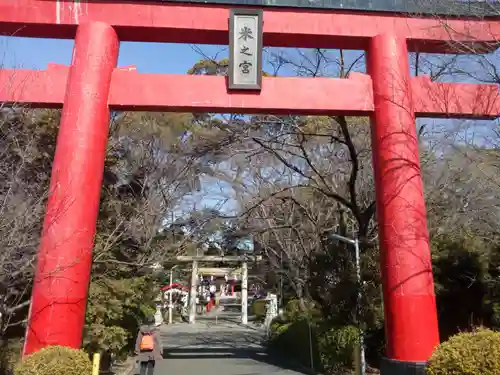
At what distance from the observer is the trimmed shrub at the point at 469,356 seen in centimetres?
602

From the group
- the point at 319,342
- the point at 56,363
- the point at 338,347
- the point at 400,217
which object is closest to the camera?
the point at 56,363

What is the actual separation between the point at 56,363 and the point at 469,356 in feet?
18.4

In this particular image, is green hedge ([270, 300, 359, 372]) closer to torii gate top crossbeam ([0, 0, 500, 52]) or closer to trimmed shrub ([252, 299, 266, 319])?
torii gate top crossbeam ([0, 0, 500, 52])

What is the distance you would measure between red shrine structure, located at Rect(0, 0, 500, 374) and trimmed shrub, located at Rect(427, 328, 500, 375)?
4.47 feet

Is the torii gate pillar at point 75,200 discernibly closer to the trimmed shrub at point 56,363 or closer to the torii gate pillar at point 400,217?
the trimmed shrub at point 56,363

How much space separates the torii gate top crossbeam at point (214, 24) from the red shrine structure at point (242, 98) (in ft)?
0.07

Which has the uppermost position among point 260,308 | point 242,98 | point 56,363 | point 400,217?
point 242,98

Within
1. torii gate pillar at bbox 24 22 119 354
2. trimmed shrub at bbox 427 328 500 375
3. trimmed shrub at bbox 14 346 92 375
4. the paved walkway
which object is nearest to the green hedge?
the paved walkway

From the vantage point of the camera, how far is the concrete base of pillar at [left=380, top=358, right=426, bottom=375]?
7777mm

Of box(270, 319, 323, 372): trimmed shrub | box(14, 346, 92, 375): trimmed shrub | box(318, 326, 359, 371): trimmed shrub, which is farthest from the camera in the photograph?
box(270, 319, 323, 372): trimmed shrub

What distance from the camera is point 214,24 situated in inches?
366

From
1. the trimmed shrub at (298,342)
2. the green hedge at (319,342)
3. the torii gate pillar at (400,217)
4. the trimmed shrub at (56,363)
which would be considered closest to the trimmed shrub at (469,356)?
the torii gate pillar at (400,217)

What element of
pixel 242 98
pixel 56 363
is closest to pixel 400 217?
pixel 242 98

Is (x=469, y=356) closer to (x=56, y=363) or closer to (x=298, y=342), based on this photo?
(x=56, y=363)
